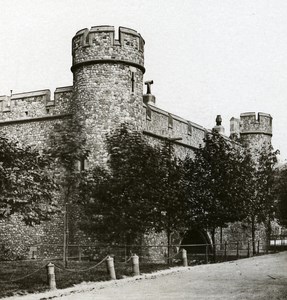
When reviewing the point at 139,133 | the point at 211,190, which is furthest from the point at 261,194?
the point at 139,133

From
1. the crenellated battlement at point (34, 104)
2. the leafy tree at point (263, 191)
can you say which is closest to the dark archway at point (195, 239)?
the leafy tree at point (263, 191)

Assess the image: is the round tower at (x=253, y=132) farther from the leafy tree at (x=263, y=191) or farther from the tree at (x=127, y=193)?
the tree at (x=127, y=193)

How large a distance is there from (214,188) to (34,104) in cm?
820

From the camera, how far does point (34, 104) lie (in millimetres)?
24484

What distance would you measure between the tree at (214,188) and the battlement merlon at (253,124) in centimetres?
1005

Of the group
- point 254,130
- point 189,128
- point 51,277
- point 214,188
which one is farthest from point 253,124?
point 51,277

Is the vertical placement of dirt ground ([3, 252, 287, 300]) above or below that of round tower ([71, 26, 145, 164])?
below

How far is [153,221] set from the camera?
2052 centimetres

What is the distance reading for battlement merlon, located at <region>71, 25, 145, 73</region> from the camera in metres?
22.3

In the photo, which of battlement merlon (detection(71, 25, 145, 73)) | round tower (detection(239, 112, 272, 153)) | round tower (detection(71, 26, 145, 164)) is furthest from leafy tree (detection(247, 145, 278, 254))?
battlement merlon (detection(71, 25, 145, 73))

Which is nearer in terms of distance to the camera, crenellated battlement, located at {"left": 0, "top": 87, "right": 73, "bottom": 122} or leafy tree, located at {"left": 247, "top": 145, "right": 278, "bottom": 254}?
crenellated battlement, located at {"left": 0, "top": 87, "right": 73, "bottom": 122}

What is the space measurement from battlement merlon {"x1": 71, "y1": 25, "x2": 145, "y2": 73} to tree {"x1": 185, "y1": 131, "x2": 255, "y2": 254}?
529 centimetres

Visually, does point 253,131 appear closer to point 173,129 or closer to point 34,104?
point 173,129

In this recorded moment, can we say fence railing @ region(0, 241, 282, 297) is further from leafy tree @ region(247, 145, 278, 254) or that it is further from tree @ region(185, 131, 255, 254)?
leafy tree @ region(247, 145, 278, 254)
